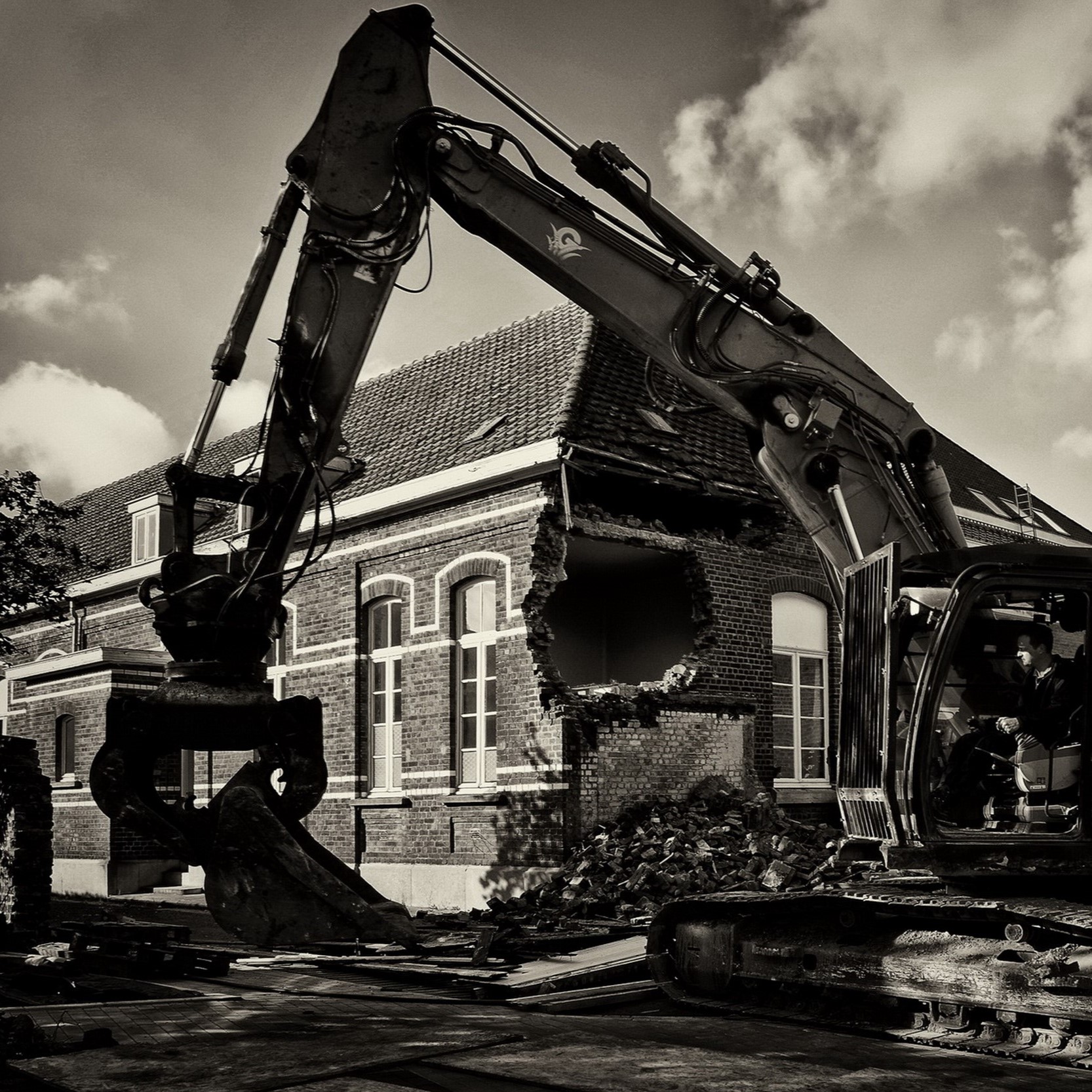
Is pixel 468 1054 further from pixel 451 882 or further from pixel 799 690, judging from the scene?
pixel 799 690

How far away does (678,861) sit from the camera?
13.6 m

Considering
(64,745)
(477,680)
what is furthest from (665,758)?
(64,745)

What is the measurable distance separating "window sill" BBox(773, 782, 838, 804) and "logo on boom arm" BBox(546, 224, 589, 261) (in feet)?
32.7

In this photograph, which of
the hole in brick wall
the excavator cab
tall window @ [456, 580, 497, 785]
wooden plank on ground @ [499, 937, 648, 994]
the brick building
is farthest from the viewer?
the hole in brick wall

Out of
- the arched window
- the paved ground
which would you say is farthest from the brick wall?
the arched window

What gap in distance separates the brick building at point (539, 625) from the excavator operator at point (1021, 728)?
8042mm

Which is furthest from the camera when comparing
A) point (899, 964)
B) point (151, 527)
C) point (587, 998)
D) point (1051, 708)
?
point (151, 527)

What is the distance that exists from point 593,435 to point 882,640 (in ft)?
29.2

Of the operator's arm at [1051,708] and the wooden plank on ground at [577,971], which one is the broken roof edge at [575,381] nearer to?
the wooden plank on ground at [577,971]

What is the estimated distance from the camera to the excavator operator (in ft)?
23.0

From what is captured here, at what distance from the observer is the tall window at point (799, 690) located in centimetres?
1762

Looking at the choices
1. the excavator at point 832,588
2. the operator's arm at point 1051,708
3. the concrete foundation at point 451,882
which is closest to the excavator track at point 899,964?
the excavator at point 832,588

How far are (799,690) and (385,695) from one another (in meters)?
5.38

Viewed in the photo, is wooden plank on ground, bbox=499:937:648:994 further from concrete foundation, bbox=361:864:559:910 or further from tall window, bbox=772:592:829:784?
tall window, bbox=772:592:829:784
